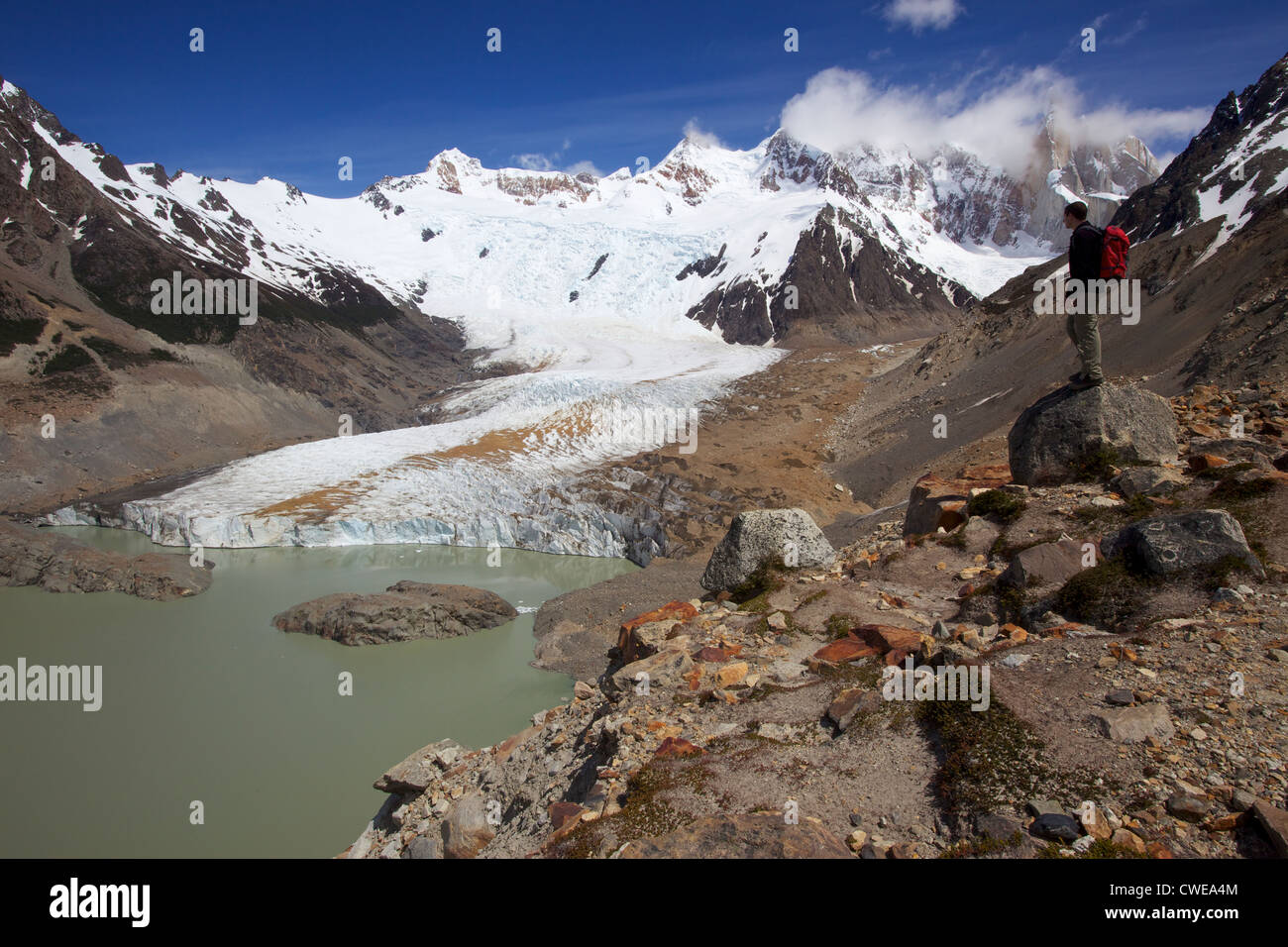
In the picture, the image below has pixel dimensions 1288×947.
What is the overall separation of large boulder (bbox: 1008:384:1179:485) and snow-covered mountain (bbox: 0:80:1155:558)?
23817 mm

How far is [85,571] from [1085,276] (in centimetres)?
3326

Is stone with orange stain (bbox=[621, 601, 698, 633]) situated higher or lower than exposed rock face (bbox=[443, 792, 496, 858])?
higher

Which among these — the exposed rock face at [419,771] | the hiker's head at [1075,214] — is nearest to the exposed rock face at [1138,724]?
the hiker's head at [1075,214]

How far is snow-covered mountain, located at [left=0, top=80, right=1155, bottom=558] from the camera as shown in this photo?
3819cm

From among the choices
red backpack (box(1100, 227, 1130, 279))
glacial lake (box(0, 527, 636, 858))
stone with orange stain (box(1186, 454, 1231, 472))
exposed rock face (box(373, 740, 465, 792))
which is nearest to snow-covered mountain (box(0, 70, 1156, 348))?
glacial lake (box(0, 527, 636, 858))

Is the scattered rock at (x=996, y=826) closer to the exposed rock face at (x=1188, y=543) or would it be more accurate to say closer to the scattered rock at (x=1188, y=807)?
the scattered rock at (x=1188, y=807)

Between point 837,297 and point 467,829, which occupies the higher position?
point 837,297

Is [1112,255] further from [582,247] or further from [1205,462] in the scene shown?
[582,247]

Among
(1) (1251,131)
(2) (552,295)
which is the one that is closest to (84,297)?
(2) (552,295)

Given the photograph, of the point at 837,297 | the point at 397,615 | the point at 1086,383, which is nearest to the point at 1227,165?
the point at 837,297

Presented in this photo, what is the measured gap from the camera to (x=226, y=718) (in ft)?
58.1

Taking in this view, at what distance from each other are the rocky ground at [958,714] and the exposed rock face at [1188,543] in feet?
0.22

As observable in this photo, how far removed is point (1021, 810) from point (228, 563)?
35.5 meters

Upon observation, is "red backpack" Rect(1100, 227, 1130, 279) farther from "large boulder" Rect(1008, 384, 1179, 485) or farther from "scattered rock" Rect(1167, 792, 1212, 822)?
"scattered rock" Rect(1167, 792, 1212, 822)
